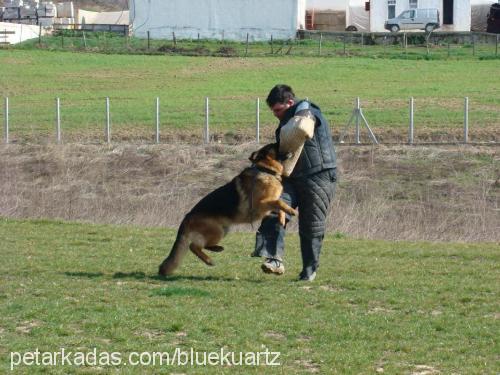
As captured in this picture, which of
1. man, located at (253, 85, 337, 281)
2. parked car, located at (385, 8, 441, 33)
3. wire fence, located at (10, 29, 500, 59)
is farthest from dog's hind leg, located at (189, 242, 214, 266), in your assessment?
parked car, located at (385, 8, 441, 33)

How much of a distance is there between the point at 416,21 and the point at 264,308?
55.0 meters

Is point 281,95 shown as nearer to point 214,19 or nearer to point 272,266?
point 272,266

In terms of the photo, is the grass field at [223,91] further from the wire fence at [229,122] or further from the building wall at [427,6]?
the building wall at [427,6]

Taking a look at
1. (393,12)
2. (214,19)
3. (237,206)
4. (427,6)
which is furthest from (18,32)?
(237,206)

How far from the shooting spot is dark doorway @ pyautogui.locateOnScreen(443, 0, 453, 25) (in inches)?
2564

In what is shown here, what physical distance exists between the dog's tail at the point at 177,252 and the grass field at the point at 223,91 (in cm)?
2081

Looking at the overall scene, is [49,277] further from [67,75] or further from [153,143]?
[67,75]

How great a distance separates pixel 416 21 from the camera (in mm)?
61844

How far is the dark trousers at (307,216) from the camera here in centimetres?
1014

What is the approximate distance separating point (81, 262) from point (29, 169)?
16.8 meters

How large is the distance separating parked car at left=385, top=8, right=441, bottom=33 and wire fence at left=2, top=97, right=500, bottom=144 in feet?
81.7

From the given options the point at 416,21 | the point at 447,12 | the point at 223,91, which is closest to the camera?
the point at 223,91

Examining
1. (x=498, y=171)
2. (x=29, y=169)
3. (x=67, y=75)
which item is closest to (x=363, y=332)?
(x=498, y=171)

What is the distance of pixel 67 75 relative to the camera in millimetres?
47969
